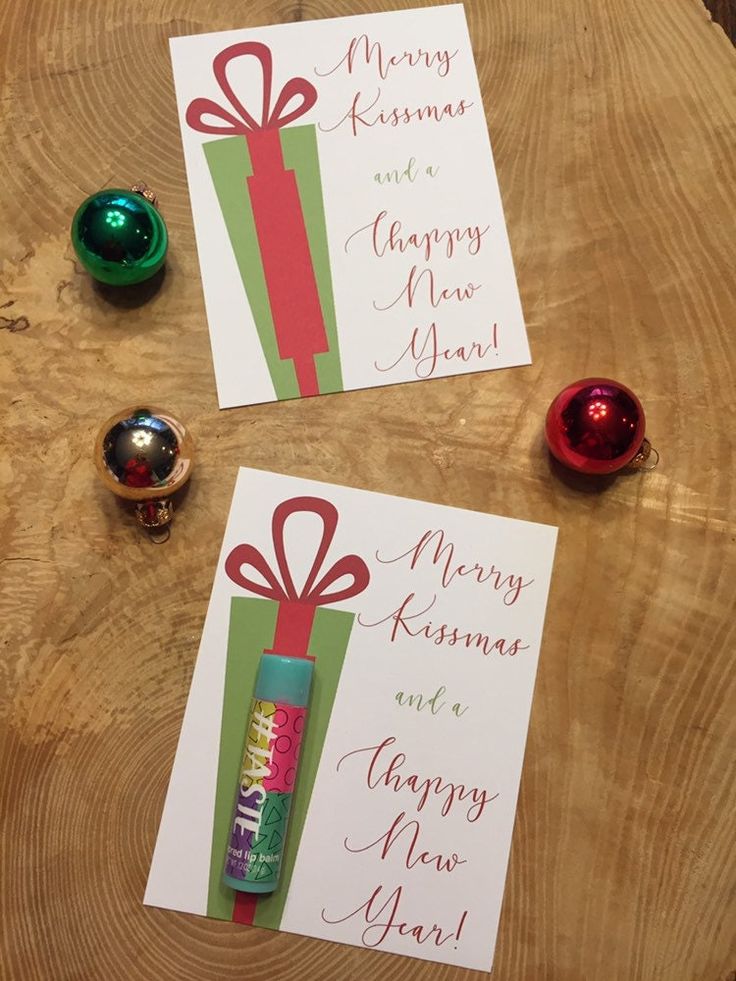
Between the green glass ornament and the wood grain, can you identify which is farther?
the wood grain

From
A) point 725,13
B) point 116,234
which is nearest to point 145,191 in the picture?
point 116,234

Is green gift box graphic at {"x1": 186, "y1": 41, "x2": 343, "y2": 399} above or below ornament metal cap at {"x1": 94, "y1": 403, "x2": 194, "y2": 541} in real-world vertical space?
above

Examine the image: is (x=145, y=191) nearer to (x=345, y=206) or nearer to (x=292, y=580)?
(x=345, y=206)

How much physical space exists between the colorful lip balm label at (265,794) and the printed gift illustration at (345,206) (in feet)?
0.80

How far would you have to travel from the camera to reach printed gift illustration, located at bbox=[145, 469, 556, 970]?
0.57 meters

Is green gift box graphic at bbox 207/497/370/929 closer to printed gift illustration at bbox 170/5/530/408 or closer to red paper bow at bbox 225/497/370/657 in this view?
red paper bow at bbox 225/497/370/657

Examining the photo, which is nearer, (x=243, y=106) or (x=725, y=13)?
(x=243, y=106)

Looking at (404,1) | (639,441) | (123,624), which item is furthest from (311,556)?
(404,1)

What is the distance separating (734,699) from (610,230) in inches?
14.9

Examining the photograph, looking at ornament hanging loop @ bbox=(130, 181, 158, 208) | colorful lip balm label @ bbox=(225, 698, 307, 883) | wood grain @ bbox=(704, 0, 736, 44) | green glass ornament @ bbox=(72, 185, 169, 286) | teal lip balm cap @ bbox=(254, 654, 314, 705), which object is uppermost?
wood grain @ bbox=(704, 0, 736, 44)

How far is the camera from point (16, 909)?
0.56 meters

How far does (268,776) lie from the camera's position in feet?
1.81

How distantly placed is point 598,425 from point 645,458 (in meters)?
0.07

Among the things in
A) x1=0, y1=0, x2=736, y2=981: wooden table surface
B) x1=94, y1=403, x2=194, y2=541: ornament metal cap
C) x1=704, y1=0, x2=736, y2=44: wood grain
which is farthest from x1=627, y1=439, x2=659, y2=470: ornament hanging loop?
x1=704, y1=0, x2=736, y2=44: wood grain
